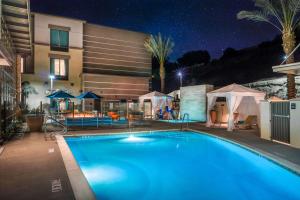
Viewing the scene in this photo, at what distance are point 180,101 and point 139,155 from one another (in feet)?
43.7

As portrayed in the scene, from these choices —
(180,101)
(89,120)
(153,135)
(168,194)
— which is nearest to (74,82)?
(89,120)

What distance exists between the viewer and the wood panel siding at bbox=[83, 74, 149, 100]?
1032 inches

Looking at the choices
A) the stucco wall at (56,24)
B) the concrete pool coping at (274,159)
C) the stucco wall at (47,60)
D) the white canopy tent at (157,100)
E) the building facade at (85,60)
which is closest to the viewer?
the concrete pool coping at (274,159)

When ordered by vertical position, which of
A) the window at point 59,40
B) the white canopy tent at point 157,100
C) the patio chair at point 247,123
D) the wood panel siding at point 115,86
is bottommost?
the patio chair at point 247,123

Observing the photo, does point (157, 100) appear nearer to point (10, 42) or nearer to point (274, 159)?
point (10, 42)

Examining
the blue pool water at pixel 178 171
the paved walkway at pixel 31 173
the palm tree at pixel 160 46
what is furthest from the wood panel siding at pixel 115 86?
the paved walkway at pixel 31 173

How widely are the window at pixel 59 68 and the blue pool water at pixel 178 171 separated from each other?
16.0 m

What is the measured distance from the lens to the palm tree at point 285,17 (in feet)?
45.6

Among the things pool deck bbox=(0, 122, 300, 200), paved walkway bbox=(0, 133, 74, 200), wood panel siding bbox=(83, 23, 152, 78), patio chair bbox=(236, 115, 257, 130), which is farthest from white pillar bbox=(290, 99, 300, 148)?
wood panel siding bbox=(83, 23, 152, 78)

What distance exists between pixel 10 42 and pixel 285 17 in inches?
622

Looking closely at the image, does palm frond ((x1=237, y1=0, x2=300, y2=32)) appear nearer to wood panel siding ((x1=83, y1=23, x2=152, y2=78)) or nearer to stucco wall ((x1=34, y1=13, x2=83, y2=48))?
wood panel siding ((x1=83, y1=23, x2=152, y2=78))

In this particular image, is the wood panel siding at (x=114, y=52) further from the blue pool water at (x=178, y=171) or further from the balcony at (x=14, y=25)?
the blue pool water at (x=178, y=171)

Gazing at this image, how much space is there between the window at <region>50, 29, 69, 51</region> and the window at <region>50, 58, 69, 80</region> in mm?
1275

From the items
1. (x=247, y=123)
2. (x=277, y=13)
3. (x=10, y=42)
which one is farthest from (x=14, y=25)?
(x=277, y=13)
